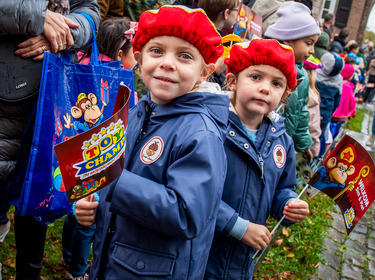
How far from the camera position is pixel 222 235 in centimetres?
212

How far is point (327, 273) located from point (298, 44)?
7.71 ft

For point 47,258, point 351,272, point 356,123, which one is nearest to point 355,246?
point 351,272

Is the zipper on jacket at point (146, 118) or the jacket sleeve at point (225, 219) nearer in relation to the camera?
the zipper on jacket at point (146, 118)

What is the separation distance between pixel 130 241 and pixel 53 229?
2159 millimetres

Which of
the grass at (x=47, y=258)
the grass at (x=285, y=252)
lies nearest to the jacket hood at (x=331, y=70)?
the grass at (x=285, y=252)

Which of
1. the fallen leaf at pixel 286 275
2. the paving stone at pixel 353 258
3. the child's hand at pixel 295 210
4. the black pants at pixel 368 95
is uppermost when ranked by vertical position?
the child's hand at pixel 295 210

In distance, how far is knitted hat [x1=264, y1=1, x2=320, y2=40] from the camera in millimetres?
3297

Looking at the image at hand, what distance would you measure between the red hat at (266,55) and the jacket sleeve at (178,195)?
847mm

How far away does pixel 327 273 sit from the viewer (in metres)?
3.86

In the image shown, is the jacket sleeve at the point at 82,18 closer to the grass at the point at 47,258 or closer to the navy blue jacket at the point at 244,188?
the navy blue jacket at the point at 244,188

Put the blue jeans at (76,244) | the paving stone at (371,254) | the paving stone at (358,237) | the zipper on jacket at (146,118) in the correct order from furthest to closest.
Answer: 1. the paving stone at (358,237)
2. the paving stone at (371,254)
3. the blue jeans at (76,244)
4. the zipper on jacket at (146,118)

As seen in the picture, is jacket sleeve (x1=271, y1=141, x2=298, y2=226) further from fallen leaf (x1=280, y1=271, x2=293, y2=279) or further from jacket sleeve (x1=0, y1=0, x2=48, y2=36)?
fallen leaf (x1=280, y1=271, x2=293, y2=279)

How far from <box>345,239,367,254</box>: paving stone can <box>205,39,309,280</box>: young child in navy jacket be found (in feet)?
9.51

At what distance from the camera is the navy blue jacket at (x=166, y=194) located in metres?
1.40
